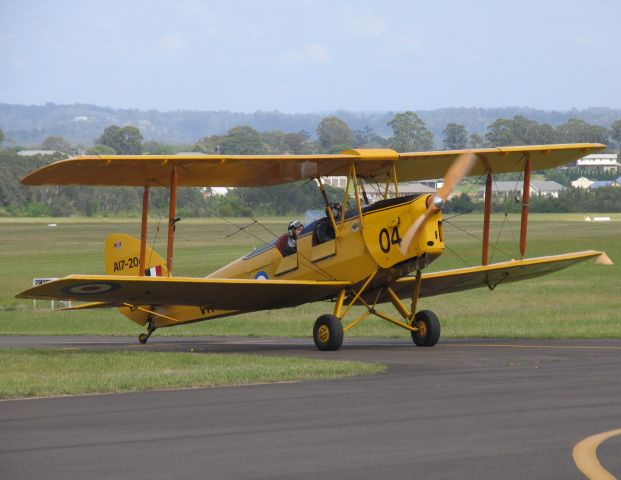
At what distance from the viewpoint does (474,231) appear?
233 feet

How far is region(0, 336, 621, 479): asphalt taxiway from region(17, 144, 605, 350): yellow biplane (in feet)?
10.7

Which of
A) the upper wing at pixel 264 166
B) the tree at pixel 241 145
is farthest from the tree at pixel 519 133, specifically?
the upper wing at pixel 264 166

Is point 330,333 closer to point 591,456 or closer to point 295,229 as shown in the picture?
point 295,229

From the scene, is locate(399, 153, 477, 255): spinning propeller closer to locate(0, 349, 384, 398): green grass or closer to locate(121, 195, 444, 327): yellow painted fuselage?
locate(121, 195, 444, 327): yellow painted fuselage

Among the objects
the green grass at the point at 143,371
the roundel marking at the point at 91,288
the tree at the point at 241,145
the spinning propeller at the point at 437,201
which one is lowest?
the green grass at the point at 143,371

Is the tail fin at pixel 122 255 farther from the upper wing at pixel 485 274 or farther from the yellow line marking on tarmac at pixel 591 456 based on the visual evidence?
the yellow line marking on tarmac at pixel 591 456

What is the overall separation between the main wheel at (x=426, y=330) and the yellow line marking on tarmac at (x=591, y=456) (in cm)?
904

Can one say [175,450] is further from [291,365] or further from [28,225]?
[28,225]

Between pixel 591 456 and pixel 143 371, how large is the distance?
7514 mm

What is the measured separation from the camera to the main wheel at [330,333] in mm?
17578

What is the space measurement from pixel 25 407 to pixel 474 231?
6100cm

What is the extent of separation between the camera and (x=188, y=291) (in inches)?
695

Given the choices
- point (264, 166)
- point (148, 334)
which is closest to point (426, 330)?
point (264, 166)

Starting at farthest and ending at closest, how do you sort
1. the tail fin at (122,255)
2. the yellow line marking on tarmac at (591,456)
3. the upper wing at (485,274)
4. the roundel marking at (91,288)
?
1. the tail fin at (122,255)
2. the upper wing at (485,274)
3. the roundel marking at (91,288)
4. the yellow line marking on tarmac at (591,456)
